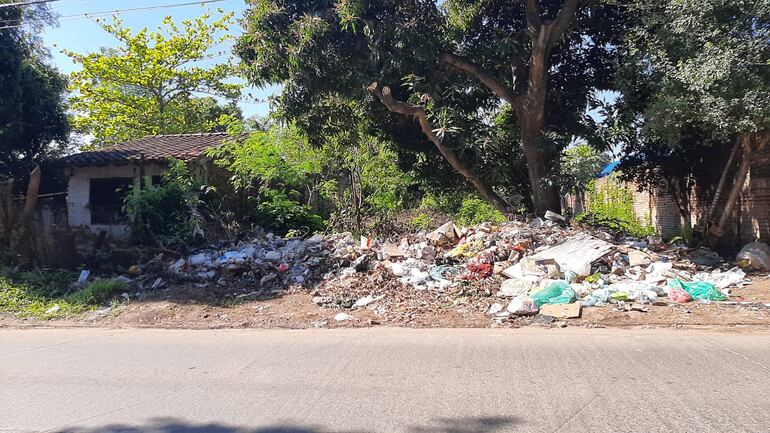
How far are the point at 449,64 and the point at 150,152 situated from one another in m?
9.95

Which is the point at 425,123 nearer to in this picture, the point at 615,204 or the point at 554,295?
the point at 554,295

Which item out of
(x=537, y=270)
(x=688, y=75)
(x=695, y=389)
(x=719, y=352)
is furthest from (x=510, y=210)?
(x=695, y=389)

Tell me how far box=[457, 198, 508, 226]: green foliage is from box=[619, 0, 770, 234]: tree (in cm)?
672

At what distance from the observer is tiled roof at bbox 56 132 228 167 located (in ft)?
53.9

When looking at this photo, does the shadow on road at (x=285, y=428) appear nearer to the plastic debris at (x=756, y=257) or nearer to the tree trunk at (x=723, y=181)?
the plastic debris at (x=756, y=257)

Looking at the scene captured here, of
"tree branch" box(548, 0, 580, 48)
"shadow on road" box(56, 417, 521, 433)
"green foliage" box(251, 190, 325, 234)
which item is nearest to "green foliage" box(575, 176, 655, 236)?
"tree branch" box(548, 0, 580, 48)

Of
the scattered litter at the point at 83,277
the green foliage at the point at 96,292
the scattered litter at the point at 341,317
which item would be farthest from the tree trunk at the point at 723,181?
the scattered litter at the point at 83,277

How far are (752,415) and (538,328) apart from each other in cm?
354

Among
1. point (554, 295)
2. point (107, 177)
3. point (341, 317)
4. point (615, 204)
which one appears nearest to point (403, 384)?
point (341, 317)

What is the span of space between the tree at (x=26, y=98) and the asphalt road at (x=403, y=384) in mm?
10577

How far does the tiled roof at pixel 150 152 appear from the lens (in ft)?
53.9

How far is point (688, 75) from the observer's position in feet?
30.2

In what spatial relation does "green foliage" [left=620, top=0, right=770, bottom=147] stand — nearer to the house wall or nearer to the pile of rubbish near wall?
the pile of rubbish near wall

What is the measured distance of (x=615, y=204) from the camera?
19469 mm
